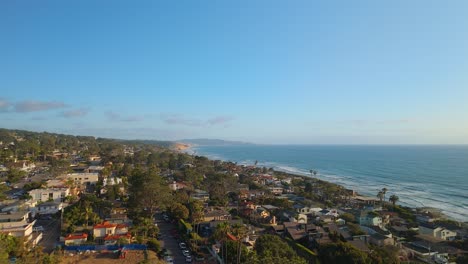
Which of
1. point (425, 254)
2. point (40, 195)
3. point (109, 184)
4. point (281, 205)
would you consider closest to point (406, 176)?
point (281, 205)

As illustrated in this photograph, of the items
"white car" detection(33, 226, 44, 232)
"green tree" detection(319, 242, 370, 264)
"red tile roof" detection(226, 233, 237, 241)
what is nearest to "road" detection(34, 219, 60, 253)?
"white car" detection(33, 226, 44, 232)

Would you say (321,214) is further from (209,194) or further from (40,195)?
(40,195)

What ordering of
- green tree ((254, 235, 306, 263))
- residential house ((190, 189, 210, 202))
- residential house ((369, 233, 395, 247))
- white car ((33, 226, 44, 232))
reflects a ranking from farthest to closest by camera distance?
residential house ((190, 189, 210, 202)), white car ((33, 226, 44, 232)), residential house ((369, 233, 395, 247)), green tree ((254, 235, 306, 263))

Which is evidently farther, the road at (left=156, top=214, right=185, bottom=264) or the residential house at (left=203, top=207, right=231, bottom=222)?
the residential house at (left=203, top=207, right=231, bottom=222)

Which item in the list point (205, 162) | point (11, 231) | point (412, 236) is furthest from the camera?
point (205, 162)

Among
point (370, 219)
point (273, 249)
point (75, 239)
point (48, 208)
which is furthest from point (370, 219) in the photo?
point (48, 208)

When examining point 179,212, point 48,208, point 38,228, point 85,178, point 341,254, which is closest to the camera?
point 341,254

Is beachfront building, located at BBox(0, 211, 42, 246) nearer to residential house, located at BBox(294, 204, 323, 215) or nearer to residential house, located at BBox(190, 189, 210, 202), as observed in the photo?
residential house, located at BBox(190, 189, 210, 202)

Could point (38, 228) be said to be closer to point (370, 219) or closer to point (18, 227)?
point (18, 227)

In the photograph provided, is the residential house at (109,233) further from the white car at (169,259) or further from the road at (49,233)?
the white car at (169,259)
